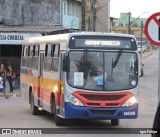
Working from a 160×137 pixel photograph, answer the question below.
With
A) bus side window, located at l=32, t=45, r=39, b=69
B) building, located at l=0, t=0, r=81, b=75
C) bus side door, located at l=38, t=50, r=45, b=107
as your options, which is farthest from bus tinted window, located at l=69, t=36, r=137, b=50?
building, located at l=0, t=0, r=81, b=75

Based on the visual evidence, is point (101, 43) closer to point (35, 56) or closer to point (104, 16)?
point (35, 56)

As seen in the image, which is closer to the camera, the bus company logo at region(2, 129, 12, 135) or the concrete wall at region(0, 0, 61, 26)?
the bus company logo at region(2, 129, 12, 135)

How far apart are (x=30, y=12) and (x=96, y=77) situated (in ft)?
105

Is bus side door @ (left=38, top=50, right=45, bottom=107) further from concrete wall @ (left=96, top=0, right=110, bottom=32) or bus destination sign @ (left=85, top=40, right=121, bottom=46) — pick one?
concrete wall @ (left=96, top=0, right=110, bottom=32)

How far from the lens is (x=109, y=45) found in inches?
575

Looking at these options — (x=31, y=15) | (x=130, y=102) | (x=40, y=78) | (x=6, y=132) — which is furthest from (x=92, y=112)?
(x=31, y=15)

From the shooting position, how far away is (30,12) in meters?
45.7

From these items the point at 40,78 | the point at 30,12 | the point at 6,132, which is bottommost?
the point at 6,132

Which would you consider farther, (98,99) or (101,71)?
(101,71)

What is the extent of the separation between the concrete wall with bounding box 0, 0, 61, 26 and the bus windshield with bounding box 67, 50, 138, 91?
30791 millimetres

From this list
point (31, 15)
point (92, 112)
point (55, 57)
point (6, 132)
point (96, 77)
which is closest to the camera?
point (6, 132)

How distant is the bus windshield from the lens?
1422 centimetres

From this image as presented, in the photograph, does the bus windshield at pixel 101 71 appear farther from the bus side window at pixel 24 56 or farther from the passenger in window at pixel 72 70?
the bus side window at pixel 24 56

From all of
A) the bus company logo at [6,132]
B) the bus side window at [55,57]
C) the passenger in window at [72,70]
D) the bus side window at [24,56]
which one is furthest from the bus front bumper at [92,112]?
the bus side window at [24,56]
